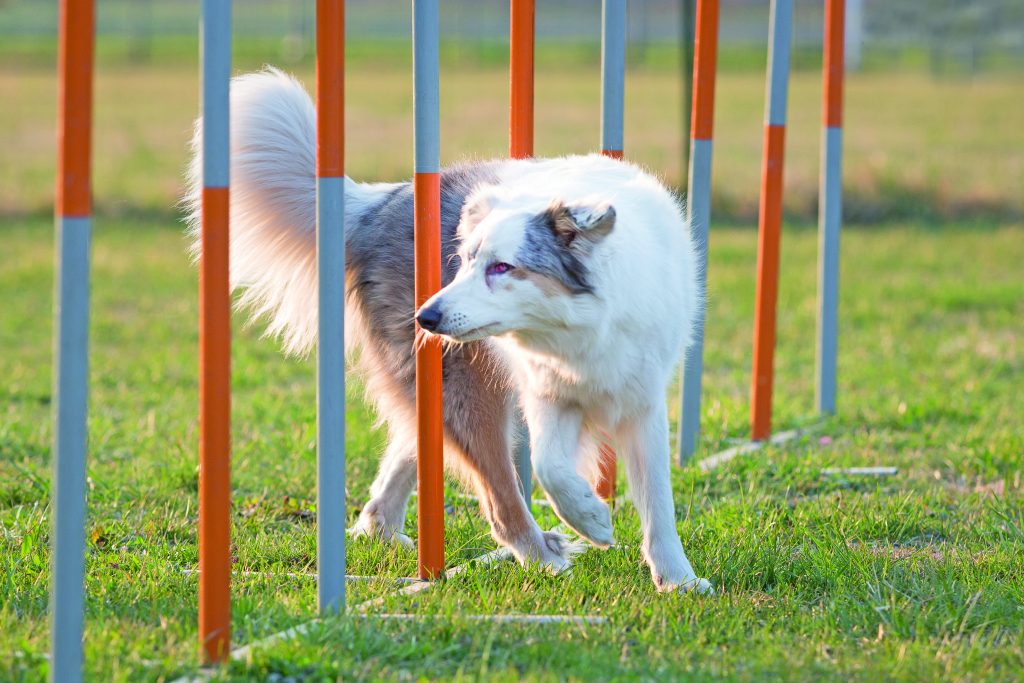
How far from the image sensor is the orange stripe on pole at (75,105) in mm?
2584

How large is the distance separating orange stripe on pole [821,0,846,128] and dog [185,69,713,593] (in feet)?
6.74

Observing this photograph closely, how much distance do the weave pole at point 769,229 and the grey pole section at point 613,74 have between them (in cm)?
117

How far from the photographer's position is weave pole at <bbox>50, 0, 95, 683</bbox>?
2600 mm

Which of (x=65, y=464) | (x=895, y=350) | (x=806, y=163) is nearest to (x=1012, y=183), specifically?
(x=806, y=163)

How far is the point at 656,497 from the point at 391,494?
102 centimetres

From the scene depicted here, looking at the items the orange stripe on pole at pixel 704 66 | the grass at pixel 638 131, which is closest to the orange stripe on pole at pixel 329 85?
the orange stripe on pole at pixel 704 66

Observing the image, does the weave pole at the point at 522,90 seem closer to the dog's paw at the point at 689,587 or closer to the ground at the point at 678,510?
the ground at the point at 678,510

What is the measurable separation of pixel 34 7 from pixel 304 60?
10471 millimetres

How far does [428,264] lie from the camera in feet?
11.9

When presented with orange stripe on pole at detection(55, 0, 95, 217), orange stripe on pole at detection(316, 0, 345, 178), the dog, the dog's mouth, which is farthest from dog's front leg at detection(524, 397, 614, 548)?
orange stripe on pole at detection(55, 0, 95, 217)

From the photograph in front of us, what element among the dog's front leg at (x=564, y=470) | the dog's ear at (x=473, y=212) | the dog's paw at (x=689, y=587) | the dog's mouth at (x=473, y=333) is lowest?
the dog's paw at (x=689, y=587)

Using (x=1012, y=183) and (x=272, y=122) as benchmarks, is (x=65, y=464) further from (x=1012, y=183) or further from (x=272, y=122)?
(x=1012, y=183)

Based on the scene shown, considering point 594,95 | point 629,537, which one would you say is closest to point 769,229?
point 629,537

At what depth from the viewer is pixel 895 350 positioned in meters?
7.63
